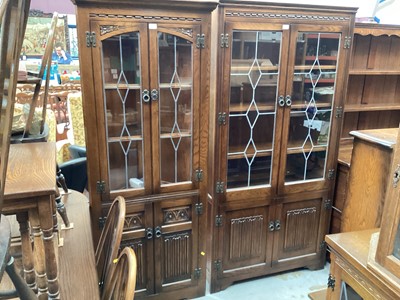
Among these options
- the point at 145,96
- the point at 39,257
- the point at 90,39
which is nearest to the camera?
the point at 39,257

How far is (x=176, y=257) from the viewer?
211 centimetres

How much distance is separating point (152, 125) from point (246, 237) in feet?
3.34

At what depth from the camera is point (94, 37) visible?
A: 1656 millimetres

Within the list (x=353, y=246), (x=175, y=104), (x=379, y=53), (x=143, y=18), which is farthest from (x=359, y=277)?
(x=379, y=53)

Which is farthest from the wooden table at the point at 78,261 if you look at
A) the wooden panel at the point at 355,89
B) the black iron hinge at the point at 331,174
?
the wooden panel at the point at 355,89

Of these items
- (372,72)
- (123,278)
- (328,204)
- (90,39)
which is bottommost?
(328,204)

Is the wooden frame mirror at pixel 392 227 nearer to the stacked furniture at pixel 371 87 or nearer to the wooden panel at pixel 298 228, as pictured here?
the wooden panel at pixel 298 228

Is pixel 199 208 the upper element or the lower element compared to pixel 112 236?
lower

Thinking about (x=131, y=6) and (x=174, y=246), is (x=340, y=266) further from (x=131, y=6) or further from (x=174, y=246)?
(x=131, y=6)

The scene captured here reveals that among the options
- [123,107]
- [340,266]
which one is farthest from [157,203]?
[340,266]

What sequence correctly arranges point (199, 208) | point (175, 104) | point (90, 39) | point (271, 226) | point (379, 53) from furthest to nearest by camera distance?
point (379, 53)
point (271, 226)
point (199, 208)
point (175, 104)
point (90, 39)

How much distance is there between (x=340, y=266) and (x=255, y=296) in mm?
914

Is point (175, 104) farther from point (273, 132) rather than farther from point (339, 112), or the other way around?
point (339, 112)

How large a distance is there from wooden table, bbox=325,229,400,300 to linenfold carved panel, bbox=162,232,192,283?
0.88 metres
